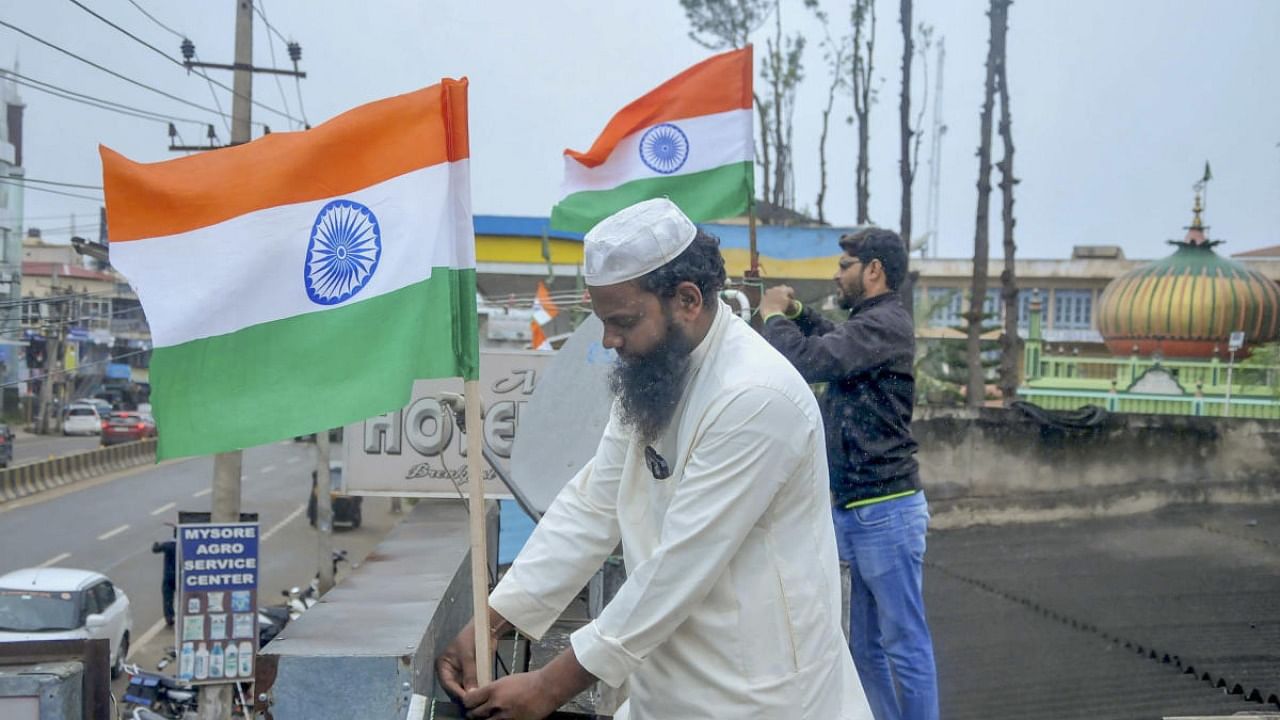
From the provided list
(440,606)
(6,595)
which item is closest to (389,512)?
(6,595)

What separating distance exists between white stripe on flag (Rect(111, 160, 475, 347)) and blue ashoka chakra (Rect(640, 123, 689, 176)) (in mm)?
4218

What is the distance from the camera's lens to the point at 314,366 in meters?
2.85

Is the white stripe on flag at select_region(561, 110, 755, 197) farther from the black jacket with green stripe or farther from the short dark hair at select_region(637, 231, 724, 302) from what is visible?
the short dark hair at select_region(637, 231, 724, 302)

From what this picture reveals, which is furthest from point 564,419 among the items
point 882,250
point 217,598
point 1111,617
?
point 217,598

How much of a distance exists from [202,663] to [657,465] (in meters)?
12.3

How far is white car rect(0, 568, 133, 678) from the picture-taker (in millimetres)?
15742

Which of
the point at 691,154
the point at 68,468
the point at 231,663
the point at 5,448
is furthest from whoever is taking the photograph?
the point at 68,468

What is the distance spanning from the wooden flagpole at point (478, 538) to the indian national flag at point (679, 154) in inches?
152

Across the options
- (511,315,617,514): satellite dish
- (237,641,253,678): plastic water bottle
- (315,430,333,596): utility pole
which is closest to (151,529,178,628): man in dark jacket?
(315,430,333,596): utility pole

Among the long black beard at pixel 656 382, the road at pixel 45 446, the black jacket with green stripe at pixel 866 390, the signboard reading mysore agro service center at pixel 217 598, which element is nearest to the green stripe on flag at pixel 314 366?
the long black beard at pixel 656 382

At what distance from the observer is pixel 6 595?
15.8 m

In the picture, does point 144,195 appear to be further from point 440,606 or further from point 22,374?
point 22,374

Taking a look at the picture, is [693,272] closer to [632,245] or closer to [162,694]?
[632,245]

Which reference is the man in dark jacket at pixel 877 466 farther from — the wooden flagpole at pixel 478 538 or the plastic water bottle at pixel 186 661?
the plastic water bottle at pixel 186 661
